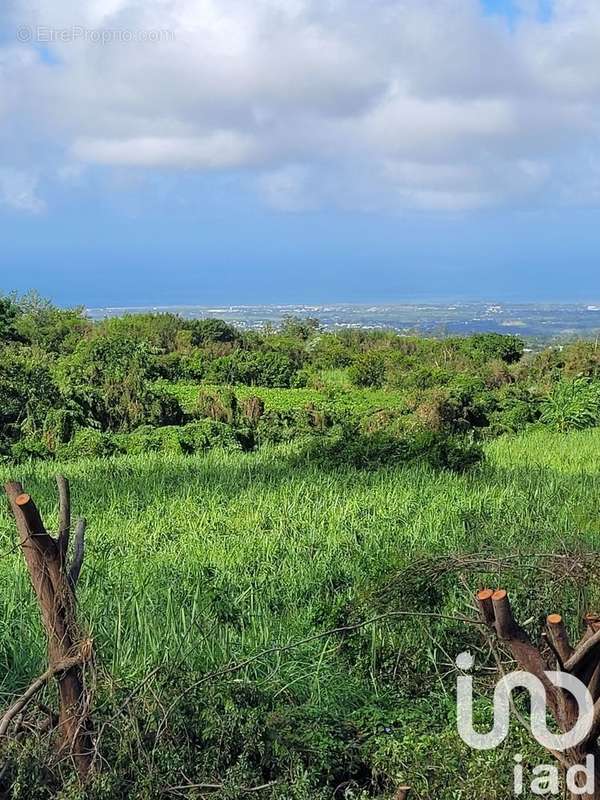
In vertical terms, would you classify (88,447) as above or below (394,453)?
below

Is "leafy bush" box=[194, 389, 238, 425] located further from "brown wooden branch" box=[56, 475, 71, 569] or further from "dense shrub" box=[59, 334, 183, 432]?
"brown wooden branch" box=[56, 475, 71, 569]

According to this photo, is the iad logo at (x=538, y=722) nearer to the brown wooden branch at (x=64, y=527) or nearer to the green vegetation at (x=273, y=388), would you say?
the brown wooden branch at (x=64, y=527)

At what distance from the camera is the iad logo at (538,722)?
2092 mm

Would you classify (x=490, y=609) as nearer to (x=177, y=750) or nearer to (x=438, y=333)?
(x=177, y=750)

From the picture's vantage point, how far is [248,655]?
3484 millimetres

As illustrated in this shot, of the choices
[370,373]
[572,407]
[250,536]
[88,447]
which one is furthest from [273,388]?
[250,536]

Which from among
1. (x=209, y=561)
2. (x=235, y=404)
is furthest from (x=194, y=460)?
(x=209, y=561)

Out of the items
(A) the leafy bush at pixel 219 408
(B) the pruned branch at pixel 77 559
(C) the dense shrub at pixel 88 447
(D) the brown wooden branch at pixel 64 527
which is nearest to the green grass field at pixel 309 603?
(B) the pruned branch at pixel 77 559

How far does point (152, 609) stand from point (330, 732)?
1.22 metres

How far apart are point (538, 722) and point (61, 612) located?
1.39m

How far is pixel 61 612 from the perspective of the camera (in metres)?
2.55

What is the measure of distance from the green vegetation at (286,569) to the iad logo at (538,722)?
0.07m

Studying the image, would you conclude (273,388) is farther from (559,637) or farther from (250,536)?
(559,637)

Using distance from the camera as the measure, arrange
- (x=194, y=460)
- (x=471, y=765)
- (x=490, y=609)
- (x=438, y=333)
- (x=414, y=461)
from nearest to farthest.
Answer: (x=490, y=609)
(x=471, y=765)
(x=414, y=461)
(x=194, y=460)
(x=438, y=333)
